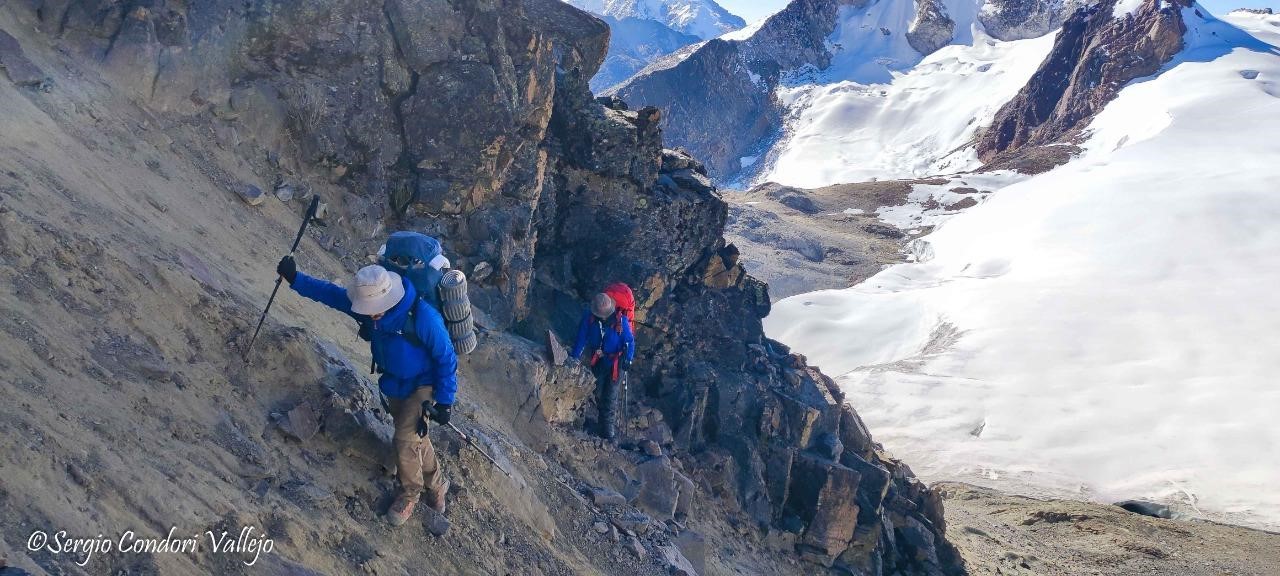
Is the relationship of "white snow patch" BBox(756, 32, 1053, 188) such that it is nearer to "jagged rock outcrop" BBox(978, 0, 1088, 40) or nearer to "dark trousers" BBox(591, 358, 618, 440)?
"jagged rock outcrop" BBox(978, 0, 1088, 40)

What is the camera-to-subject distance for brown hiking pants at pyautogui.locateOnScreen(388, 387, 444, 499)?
5.75 m

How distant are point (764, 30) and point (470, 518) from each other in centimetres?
13020

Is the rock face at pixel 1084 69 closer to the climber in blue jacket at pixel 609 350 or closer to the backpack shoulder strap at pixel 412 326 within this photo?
the climber in blue jacket at pixel 609 350

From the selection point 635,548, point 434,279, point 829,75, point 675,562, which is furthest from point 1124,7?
point 434,279

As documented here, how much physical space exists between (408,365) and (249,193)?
512 cm

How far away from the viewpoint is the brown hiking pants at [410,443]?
226 inches

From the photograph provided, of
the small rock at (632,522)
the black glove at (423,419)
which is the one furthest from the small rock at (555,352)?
the black glove at (423,419)

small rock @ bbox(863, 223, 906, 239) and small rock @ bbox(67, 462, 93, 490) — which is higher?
small rock @ bbox(67, 462, 93, 490)

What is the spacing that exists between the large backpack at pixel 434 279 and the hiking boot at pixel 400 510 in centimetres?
115

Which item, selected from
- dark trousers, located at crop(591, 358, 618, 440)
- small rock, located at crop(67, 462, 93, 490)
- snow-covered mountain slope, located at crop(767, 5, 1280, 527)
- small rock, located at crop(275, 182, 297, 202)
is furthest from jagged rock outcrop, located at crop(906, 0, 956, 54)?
small rock, located at crop(67, 462, 93, 490)

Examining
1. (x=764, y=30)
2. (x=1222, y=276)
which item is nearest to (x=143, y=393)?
(x=1222, y=276)

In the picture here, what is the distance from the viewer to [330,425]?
6051mm

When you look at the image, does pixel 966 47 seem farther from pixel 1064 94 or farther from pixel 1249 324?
pixel 1249 324

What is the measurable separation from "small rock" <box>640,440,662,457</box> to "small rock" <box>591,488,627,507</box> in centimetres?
185
